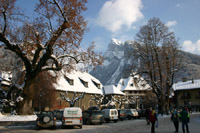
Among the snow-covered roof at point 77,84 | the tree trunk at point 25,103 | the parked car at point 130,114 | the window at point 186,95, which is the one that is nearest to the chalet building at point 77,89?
the snow-covered roof at point 77,84

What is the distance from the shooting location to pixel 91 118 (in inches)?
941

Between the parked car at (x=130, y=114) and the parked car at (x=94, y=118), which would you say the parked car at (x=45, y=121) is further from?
the parked car at (x=130, y=114)

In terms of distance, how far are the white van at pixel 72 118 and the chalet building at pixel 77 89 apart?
30397 mm

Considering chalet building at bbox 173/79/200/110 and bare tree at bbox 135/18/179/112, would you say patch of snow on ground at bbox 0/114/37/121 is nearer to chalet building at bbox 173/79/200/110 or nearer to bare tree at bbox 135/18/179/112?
bare tree at bbox 135/18/179/112

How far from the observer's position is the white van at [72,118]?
1944cm

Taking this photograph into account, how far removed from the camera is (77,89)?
54625 millimetres

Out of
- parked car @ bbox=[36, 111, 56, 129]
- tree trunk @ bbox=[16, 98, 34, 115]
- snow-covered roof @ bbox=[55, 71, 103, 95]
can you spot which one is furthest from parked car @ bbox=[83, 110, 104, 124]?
snow-covered roof @ bbox=[55, 71, 103, 95]

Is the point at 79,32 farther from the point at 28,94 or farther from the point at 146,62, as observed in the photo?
the point at 146,62

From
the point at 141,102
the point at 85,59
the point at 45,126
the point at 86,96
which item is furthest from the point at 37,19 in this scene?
the point at 141,102

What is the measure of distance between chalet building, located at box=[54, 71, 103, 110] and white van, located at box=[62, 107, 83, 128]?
3040cm

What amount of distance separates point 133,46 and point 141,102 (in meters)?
38.9

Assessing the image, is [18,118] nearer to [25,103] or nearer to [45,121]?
[25,103]

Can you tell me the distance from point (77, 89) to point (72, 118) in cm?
3520

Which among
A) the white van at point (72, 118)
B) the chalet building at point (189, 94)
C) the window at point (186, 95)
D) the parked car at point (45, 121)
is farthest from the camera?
the window at point (186, 95)
